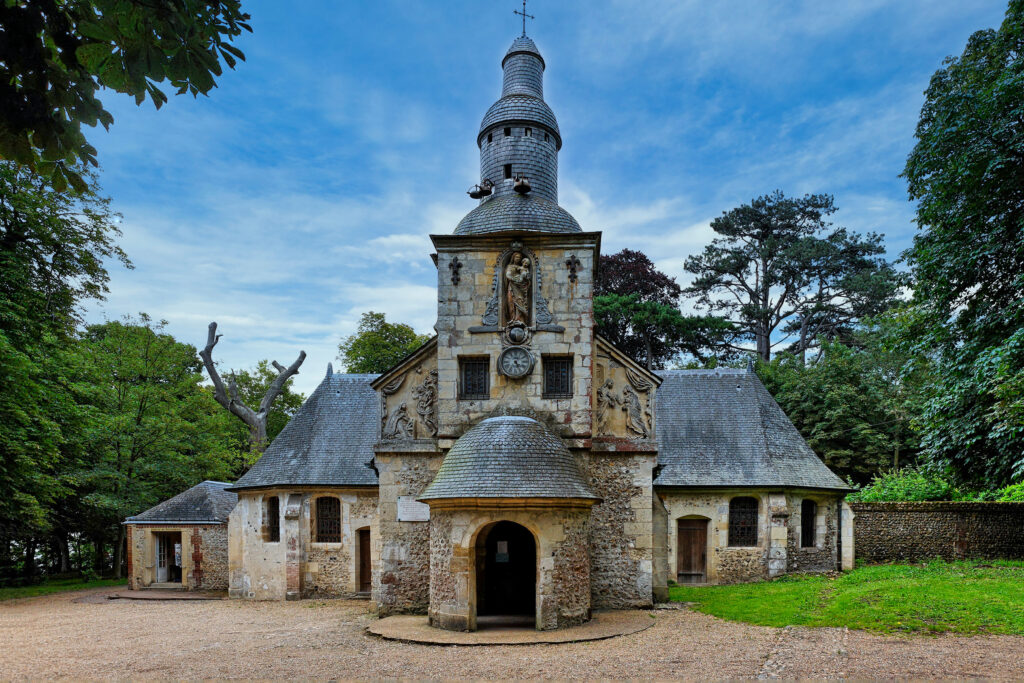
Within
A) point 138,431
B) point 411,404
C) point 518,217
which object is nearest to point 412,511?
point 411,404

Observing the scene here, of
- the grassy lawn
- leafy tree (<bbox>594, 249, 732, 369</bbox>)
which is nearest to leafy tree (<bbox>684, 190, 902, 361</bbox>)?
leafy tree (<bbox>594, 249, 732, 369</bbox>)

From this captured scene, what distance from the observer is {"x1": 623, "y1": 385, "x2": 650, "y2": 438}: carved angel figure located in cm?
1504

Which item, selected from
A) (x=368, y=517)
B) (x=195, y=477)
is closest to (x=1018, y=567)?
A: (x=368, y=517)

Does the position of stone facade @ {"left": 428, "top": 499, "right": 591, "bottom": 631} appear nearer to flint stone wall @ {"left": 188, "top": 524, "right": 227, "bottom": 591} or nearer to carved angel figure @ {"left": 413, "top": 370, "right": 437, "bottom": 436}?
carved angel figure @ {"left": 413, "top": 370, "right": 437, "bottom": 436}

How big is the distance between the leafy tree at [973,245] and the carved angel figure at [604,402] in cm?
639

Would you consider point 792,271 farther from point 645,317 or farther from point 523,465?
point 523,465

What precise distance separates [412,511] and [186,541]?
35.0 ft

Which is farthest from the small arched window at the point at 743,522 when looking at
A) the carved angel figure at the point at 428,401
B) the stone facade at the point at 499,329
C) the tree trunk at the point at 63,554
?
the tree trunk at the point at 63,554

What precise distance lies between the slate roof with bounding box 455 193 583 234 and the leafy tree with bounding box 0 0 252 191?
11658 millimetres

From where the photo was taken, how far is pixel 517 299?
1506cm

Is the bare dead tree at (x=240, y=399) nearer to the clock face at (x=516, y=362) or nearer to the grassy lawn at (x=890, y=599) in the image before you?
the clock face at (x=516, y=362)

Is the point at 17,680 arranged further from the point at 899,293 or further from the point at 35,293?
the point at 899,293

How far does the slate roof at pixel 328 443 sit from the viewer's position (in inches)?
754

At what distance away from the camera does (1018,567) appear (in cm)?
1759
